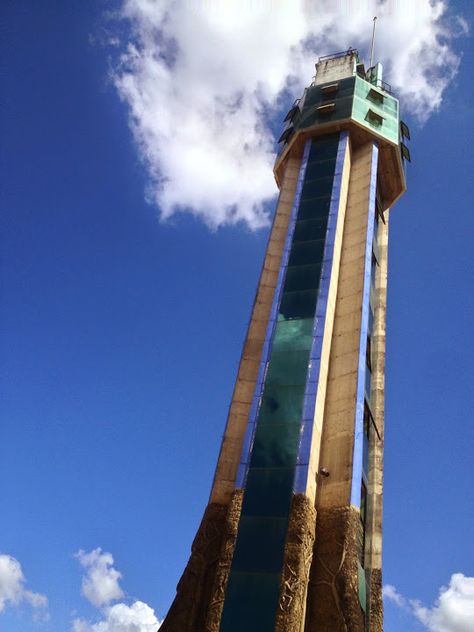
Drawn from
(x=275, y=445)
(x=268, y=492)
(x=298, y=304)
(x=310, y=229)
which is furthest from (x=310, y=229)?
(x=268, y=492)

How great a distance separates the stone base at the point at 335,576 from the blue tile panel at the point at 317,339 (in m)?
1.87

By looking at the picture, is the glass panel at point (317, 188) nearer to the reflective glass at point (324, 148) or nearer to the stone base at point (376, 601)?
the reflective glass at point (324, 148)

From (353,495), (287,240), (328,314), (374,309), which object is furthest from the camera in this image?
(374,309)

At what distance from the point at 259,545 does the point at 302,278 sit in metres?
14.0

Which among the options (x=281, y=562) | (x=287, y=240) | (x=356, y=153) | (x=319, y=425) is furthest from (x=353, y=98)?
(x=281, y=562)

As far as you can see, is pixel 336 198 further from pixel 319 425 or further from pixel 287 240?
pixel 319 425

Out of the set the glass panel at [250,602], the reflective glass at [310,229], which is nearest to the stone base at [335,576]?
the glass panel at [250,602]

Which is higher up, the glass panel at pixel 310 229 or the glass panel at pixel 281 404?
the glass panel at pixel 310 229

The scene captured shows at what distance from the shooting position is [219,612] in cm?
2023

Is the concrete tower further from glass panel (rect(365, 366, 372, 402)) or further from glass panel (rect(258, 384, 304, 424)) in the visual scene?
glass panel (rect(365, 366, 372, 402))

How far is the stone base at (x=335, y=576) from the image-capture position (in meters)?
19.8

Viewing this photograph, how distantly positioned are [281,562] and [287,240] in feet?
58.3

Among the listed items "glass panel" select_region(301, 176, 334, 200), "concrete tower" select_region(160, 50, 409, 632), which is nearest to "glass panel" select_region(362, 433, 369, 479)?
"concrete tower" select_region(160, 50, 409, 632)

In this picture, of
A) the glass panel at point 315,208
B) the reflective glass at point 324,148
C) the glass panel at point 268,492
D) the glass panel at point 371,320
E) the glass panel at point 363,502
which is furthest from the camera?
the reflective glass at point 324,148
